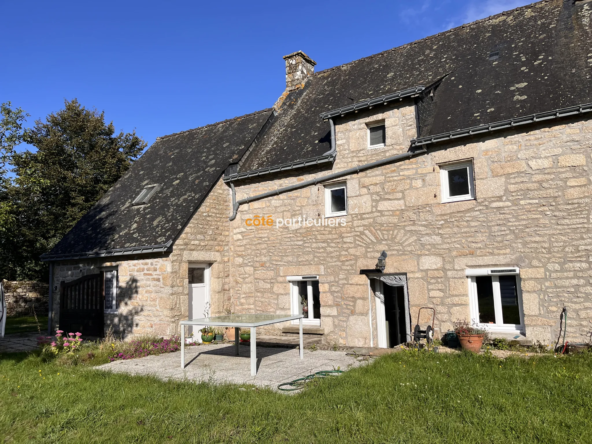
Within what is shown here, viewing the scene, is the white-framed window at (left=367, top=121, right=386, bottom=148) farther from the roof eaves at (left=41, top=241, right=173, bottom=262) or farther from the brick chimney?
the brick chimney

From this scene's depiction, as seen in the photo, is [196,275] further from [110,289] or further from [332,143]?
[332,143]

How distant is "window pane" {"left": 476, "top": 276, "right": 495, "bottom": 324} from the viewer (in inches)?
348

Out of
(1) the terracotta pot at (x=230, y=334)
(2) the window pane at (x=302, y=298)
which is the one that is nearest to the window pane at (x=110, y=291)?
(1) the terracotta pot at (x=230, y=334)

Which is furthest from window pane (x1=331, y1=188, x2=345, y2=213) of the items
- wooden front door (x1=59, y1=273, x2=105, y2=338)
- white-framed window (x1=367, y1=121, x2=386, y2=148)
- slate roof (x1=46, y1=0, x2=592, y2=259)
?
wooden front door (x1=59, y1=273, x2=105, y2=338)

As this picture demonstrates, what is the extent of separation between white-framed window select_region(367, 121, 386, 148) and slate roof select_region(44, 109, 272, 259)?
13.6 feet

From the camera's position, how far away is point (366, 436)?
428cm

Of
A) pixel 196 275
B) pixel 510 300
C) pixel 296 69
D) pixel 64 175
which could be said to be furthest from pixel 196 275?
pixel 64 175

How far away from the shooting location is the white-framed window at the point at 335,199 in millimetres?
10914

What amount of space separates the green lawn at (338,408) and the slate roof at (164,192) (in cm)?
554

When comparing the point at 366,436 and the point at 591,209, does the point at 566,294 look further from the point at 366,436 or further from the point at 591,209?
the point at 366,436

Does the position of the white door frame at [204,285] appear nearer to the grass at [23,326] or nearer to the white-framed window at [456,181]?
the grass at [23,326]

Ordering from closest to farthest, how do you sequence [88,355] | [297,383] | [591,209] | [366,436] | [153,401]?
[366,436] < [153,401] < [297,383] < [591,209] < [88,355]

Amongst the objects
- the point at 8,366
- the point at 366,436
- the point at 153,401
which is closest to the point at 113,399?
the point at 153,401

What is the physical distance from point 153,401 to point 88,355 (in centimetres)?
417
